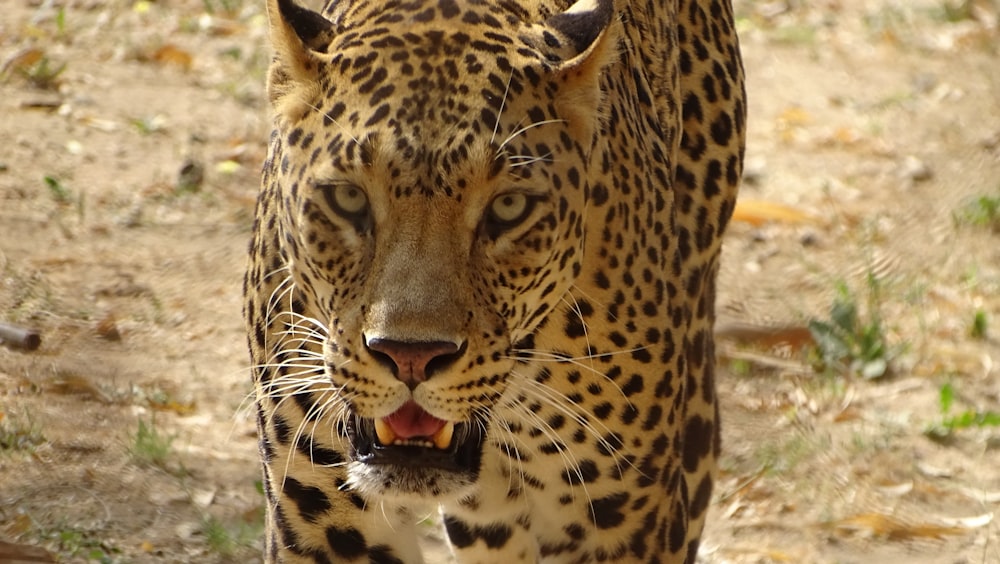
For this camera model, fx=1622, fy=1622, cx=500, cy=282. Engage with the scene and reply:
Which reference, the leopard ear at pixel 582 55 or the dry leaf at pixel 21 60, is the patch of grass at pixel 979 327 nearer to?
the leopard ear at pixel 582 55

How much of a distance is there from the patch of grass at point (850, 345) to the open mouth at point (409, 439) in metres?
4.19

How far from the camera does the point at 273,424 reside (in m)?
4.65

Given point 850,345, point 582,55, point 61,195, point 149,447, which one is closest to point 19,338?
point 149,447

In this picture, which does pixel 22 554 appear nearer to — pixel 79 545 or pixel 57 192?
pixel 79 545

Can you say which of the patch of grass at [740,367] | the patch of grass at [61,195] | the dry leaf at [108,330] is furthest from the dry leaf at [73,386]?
the patch of grass at [740,367]

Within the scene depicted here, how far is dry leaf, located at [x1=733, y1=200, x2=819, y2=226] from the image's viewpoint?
9977 millimetres

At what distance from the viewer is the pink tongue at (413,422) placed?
4.35m

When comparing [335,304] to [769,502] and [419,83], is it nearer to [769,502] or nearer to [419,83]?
[419,83]

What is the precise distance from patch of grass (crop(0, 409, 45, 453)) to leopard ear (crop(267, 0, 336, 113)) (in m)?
2.59

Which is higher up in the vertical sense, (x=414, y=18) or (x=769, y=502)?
(x=414, y=18)

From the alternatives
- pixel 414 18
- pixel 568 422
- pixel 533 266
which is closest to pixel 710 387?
pixel 568 422

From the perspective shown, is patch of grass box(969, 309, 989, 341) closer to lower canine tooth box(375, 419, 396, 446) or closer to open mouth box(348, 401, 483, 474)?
open mouth box(348, 401, 483, 474)

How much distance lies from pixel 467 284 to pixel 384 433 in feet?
1.69

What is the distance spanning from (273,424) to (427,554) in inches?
87.7
